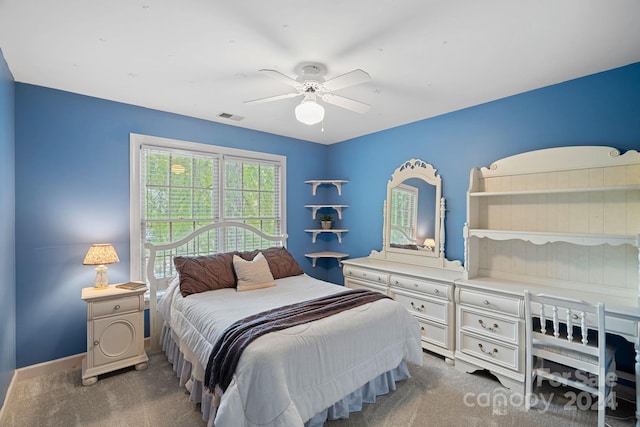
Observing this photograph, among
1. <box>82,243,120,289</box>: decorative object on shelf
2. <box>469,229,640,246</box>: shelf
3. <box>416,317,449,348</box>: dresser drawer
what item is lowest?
<box>416,317,449,348</box>: dresser drawer

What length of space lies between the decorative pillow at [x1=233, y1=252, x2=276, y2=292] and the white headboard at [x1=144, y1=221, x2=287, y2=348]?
69 centimetres

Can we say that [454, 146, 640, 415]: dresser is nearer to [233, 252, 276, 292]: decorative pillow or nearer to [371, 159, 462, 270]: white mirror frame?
[371, 159, 462, 270]: white mirror frame

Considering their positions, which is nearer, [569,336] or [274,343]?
[274,343]

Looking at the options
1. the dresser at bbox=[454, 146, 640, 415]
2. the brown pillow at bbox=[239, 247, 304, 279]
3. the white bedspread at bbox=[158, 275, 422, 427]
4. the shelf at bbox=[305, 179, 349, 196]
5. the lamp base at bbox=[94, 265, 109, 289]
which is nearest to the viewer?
the white bedspread at bbox=[158, 275, 422, 427]

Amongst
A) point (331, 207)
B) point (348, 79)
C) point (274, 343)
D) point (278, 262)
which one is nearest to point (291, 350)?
point (274, 343)

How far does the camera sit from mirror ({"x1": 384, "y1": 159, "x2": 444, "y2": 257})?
3508 millimetres

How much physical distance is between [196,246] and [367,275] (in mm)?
2085

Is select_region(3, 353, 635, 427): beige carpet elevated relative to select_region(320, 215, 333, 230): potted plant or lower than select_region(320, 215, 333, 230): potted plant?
lower

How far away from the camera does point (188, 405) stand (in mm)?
2254

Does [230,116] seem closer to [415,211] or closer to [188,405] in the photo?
[415,211]

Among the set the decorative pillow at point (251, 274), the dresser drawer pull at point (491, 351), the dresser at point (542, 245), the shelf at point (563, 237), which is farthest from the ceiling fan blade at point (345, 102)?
the dresser drawer pull at point (491, 351)

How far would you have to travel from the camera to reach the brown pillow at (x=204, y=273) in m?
2.83

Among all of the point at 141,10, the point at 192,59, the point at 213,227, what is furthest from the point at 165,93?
the point at 213,227

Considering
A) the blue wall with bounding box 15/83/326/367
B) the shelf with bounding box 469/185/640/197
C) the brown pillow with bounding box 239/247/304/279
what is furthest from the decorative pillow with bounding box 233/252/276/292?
the shelf with bounding box 469/185/640/197
